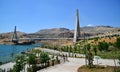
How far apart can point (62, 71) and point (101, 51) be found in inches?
912

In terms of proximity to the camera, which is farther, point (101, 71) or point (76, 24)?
point (76, 24)

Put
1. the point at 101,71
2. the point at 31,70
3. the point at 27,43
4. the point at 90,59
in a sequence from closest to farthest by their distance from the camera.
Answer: the point at 101,71 < the point at 31,70 < the point at 90,59 < the point at 27,43

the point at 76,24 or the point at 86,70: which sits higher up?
the point at 76,24

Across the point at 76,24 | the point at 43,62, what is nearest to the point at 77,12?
the point at 76,24

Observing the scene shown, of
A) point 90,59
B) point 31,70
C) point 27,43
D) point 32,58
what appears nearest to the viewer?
point 31,70

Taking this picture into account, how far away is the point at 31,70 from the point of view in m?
24.9

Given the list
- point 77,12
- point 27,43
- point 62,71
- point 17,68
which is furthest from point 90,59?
point 27,43

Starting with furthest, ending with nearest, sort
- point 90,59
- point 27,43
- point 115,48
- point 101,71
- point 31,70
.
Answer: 1. point 27,43
2. point 115,48
3. point 90,59
4. point 31,70
5. point 101,71

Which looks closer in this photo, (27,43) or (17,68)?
(17,68)

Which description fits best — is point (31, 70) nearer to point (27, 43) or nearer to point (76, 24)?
point (76, 24)

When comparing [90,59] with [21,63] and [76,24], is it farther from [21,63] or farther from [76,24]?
[76,24]

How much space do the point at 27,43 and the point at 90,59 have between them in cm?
12729

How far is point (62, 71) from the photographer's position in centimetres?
2434

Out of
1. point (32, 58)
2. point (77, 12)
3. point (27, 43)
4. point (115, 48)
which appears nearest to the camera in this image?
point (32, 58)
